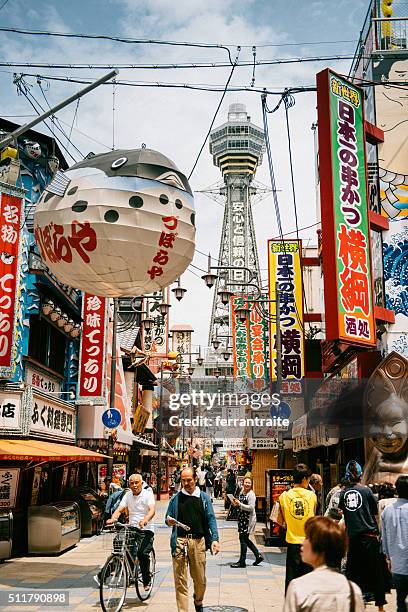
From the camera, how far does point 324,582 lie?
12.0ft

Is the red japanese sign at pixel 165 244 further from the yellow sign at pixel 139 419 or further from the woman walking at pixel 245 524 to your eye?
the yellow sign at pixel 139 419

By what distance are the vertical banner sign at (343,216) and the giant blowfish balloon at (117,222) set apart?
563cm

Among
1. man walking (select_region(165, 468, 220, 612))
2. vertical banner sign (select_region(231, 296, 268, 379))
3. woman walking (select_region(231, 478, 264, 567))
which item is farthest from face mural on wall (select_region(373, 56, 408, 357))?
vertical banner sign (select_region(231, 296, 268, 379))

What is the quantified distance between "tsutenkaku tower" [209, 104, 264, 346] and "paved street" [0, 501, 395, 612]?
15510 centimetres

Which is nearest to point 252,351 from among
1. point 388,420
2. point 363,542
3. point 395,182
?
point 395,182

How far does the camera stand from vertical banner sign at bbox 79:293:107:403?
826 inches

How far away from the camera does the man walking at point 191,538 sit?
26.8 ft

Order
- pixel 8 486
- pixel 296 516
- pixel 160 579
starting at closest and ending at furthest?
pixel 296 516 < pixel 160 579 < pixel 8 486

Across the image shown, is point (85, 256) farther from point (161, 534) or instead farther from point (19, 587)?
point (161, 534)

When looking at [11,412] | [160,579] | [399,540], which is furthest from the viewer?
[11,412]

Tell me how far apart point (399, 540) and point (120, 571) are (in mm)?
3986

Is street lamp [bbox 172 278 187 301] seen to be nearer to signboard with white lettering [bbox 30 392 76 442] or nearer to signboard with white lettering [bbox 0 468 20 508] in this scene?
signboard with white lettering [bbox 30 392 76 442]

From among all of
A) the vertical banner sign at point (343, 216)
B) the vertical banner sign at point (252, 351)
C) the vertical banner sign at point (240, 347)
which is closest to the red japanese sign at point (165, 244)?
the vertical banner sign at point (343, 216)

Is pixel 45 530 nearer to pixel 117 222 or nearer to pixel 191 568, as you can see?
pixel 191 568
